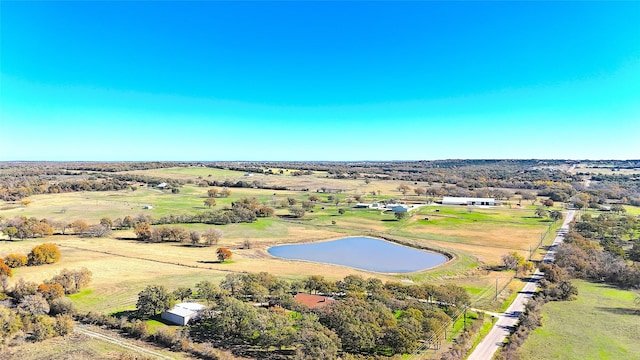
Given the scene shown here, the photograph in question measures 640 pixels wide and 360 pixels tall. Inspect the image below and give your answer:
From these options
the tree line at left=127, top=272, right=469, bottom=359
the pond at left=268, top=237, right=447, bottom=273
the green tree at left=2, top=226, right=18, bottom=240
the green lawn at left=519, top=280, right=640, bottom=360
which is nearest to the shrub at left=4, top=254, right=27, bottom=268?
the green tree at left=2, top=226, right=18, bottom=240

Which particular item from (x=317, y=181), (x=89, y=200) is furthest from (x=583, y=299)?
(x=317, y=181)

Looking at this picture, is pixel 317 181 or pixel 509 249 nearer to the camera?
pixel 509 249

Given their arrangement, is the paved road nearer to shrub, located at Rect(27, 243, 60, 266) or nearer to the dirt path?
the dirt path

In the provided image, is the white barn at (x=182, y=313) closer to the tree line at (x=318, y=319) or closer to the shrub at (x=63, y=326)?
the tree line at (x=318, y=319)

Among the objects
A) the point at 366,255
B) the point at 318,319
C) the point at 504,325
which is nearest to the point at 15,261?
the point at 318,319

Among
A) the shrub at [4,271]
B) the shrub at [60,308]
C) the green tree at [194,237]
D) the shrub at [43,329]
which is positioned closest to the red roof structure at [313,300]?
the shrub at [43,329]

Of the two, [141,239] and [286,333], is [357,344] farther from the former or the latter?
[141,239]

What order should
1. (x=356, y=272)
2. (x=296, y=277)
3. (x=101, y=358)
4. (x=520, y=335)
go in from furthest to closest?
(x=356, y=272)
(x=296, y=277)
(x=520, y=335)
(x=101, y=358)
